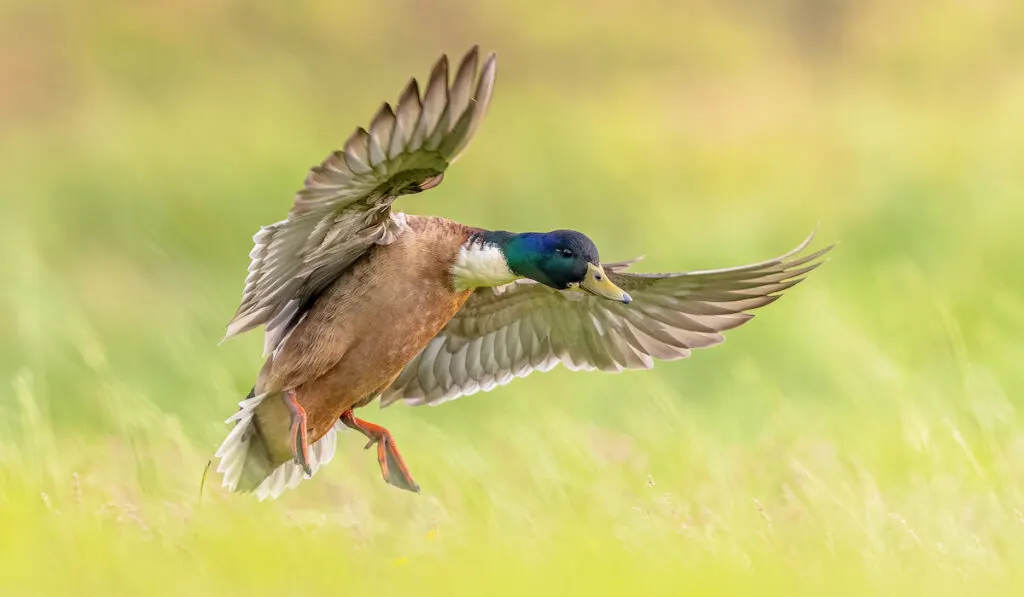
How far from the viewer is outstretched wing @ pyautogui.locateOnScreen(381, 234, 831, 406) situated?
6.29 metres

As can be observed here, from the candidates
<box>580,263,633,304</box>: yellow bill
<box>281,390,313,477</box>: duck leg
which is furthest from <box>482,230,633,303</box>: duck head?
<box>281,390,313,477</box>: duck leg

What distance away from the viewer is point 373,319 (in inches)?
223

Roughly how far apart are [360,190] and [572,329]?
1.87m

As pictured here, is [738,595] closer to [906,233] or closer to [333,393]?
[333,393]

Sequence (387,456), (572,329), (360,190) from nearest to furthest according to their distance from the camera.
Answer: (360,190)
(387,456)
(572,329)

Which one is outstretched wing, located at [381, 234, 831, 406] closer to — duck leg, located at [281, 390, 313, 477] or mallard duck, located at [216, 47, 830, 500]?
mallard duck, located at [216, 47, 830, 500]

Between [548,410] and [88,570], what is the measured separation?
3.37 m

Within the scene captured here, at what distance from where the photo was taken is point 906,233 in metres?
11.2

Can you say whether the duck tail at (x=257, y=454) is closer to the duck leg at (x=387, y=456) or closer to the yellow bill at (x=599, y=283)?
the duck leg at (x=387, y=456)

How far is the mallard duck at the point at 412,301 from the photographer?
4750 mm

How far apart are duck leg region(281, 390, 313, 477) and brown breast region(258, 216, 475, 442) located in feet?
0.20

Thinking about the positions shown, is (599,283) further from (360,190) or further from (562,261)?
(360,190)

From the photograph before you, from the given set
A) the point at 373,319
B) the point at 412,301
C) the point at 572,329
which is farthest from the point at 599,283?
the point at 572,329

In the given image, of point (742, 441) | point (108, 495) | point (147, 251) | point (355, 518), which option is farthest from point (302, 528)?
point (147, 251)
